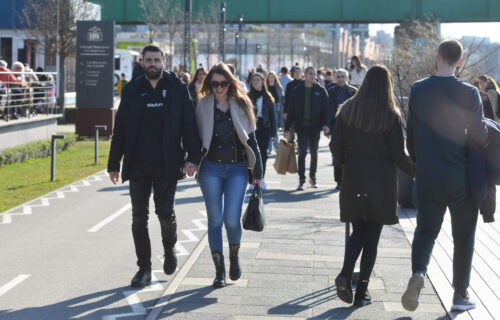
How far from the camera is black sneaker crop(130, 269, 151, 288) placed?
6.75 m

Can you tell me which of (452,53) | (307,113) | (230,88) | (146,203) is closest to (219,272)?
(146,203)

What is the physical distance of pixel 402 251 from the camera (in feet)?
27.0

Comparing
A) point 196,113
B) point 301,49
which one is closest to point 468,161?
point 196,113

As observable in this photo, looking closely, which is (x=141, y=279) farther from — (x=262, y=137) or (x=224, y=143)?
(x=262, y=137)

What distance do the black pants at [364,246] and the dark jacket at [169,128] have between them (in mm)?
1356

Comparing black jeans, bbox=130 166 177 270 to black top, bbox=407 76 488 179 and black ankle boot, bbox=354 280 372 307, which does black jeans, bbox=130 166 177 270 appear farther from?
black top, bbox=407 76 488 179

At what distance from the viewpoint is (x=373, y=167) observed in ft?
19.4

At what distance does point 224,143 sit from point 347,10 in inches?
1525

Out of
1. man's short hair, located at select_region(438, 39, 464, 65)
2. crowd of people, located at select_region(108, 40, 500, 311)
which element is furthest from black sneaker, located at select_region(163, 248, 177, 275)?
man's short hair, located at select_region(438, 39, 464, 65)

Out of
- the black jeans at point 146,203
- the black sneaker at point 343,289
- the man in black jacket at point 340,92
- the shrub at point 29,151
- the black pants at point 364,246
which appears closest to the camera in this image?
the black sneaker at point 343,289

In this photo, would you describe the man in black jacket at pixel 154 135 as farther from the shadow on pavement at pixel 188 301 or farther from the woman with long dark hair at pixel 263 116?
the woman with long dark hair at pixel 263 116

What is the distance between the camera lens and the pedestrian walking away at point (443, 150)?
570 cm

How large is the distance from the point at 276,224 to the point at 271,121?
3.22m

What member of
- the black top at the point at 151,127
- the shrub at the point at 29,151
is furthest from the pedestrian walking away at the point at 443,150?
the shrub at the point at 29,151
